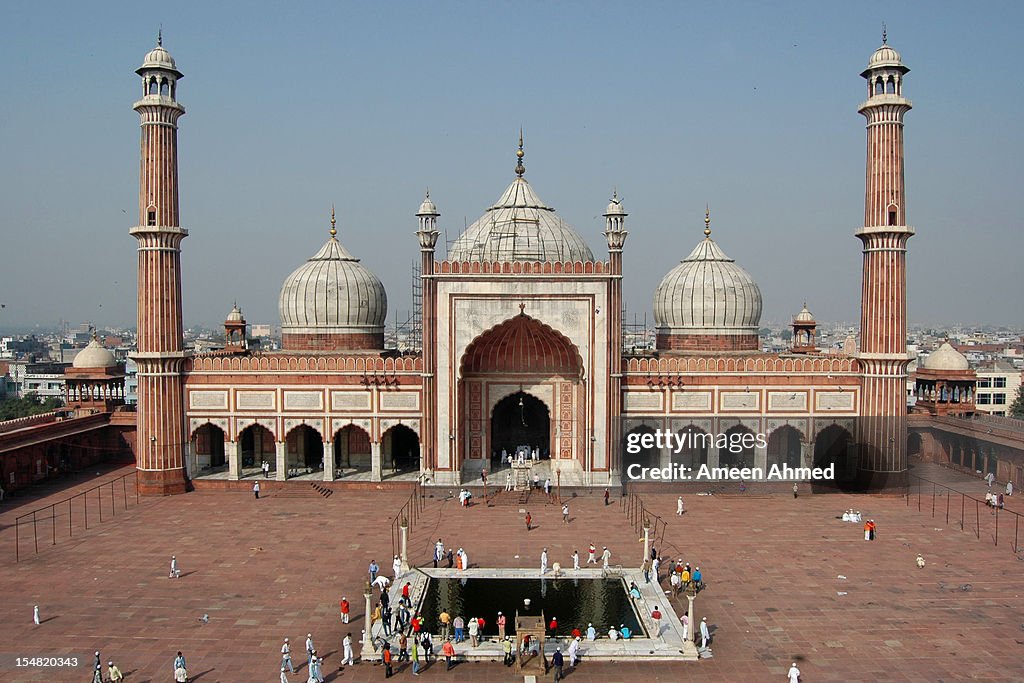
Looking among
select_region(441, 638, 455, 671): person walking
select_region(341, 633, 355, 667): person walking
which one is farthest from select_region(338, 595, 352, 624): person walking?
select_region(441, 638, 455, 671): person walking

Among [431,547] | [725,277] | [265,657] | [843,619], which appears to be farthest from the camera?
[725,277]

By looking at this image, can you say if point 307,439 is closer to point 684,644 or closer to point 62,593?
point 62,593

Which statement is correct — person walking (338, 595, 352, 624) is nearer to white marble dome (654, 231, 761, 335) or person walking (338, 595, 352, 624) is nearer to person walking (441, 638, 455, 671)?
person walking (441, 638, 455, 671)

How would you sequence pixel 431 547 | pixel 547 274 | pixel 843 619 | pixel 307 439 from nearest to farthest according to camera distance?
pixel 843 619
pixel 431 547
pixel 547 274
pixel 307 439

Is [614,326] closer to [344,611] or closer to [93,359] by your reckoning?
[344,611]

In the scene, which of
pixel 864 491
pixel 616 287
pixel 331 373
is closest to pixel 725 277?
pixel 616 287

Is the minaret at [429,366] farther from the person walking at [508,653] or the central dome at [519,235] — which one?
the person walking at [508,653]

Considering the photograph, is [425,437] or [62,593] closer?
[62,593]
